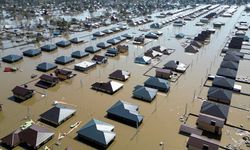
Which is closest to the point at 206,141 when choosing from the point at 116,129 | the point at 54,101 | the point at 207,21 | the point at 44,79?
the point at 116,129

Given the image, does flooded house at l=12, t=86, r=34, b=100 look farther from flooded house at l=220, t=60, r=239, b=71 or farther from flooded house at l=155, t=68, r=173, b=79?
flooded house at l=220, t=60, r=239, b=71

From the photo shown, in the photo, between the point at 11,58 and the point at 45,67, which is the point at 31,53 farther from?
→ the point at 45,67

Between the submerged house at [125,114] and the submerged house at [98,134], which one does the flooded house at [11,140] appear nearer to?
the submerged house at [98,134]

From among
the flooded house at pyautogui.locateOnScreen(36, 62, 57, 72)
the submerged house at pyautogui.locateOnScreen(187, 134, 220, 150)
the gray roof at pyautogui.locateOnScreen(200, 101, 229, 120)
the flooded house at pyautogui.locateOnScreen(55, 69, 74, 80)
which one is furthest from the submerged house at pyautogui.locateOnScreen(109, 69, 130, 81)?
the submerged house at pyautogui.locateOnScreen(187, 134, 220, 150)

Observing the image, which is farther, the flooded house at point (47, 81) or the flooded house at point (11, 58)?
the flooded house at point (11, 58)

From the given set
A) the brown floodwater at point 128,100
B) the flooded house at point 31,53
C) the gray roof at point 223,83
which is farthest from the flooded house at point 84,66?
the gray roof at point 223,83

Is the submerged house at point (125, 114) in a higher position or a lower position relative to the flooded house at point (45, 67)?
lower
